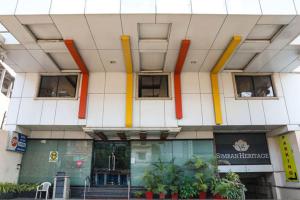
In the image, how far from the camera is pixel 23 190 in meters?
8.70

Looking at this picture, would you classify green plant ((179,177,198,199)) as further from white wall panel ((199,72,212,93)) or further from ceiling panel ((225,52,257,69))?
ceiling panel ((225,52,257,69))

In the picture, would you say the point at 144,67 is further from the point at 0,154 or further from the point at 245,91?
the point at 0,154

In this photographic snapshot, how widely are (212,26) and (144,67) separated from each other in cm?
348

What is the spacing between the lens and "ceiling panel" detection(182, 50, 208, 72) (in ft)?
26.7

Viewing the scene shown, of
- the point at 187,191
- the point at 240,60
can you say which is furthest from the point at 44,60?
the point at 240,60

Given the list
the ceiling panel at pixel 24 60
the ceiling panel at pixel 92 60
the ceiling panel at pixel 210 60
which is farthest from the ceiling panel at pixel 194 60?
the ceiling panel at pixel 24 60

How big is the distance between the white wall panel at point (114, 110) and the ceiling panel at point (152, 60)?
62.5 inches

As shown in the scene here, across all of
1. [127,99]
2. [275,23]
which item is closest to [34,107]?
[127,99]

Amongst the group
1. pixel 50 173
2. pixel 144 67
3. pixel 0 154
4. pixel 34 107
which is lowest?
pixel 50 173

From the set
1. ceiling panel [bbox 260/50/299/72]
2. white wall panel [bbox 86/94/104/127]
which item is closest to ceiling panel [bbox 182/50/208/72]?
ceiling panel [bbox 260/50/299/72]

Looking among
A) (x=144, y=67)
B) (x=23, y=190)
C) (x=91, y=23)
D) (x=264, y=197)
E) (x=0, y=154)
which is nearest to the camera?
(x=91, y=23)

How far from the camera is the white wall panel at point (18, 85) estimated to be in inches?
365

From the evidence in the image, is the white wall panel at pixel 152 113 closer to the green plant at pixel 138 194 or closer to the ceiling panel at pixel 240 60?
the green plant at pixel 138 194

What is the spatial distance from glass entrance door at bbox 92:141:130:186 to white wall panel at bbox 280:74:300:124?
7.27 m
